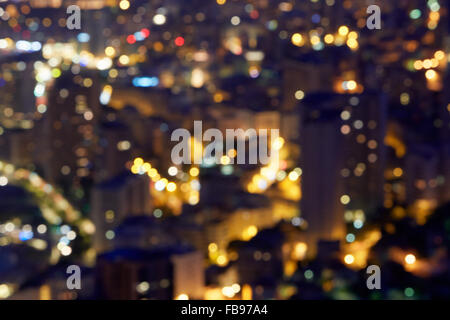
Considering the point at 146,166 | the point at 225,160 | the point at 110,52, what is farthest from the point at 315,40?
the point at 146,166

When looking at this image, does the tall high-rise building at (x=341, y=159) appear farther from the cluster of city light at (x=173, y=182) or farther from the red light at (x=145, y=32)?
the red light at (x=145, y=32)

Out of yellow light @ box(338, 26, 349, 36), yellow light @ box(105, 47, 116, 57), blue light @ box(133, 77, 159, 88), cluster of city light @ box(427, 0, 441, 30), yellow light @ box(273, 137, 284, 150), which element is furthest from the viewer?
yellow light @ box(105, 47, 116, 57)

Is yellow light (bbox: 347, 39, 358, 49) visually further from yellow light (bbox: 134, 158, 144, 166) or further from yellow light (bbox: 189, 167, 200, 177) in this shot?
yellow light (bbox: 134, 158, 144, 166)

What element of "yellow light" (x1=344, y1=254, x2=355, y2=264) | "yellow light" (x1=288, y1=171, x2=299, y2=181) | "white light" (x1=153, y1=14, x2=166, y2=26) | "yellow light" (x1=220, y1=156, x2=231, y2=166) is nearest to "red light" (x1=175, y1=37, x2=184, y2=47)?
"white light" (x1=153, y1=14, x2=166, y2=26)

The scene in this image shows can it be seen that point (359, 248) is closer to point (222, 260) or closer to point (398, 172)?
point (222, 260)

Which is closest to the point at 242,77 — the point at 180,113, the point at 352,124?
the point at 180,113
